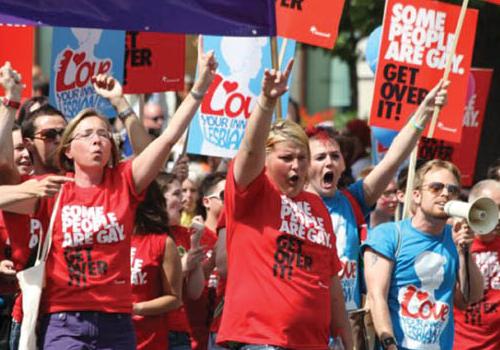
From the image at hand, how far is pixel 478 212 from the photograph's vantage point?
7098mm

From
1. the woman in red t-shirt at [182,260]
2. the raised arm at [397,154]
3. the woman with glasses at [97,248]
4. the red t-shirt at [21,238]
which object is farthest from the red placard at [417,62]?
the red t-shirt at [21,238]

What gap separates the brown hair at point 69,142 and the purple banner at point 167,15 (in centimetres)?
45

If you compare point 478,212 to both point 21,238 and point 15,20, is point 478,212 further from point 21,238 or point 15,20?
point 15,20

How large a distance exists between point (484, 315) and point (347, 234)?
1.50 metres

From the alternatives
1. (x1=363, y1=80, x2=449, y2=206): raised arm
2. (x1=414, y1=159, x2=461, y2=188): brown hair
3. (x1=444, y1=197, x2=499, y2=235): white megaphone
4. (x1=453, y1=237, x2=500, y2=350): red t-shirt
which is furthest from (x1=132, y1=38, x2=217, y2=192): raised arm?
(x1=453, y1=237, x2=500, y2=350): red t-shirt

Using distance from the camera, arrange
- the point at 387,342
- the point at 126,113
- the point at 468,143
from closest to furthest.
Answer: the point at 126,113, the point at 387,342, the point at 468,143

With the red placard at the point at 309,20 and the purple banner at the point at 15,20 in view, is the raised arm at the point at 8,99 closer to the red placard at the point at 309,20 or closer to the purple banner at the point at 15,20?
the purple banner at the point at 15,20

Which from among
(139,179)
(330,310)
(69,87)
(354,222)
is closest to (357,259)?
(354,222)

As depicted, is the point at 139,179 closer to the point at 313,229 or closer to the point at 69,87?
the point at 313,229

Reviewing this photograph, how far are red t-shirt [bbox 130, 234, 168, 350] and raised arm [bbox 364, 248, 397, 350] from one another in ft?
3.93

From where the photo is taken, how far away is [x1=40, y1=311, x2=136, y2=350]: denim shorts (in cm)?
620

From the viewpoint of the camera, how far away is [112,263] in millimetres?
6281

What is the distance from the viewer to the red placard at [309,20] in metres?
9.08

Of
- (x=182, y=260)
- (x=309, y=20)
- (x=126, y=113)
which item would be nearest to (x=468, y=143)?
(x=309, y=20)
